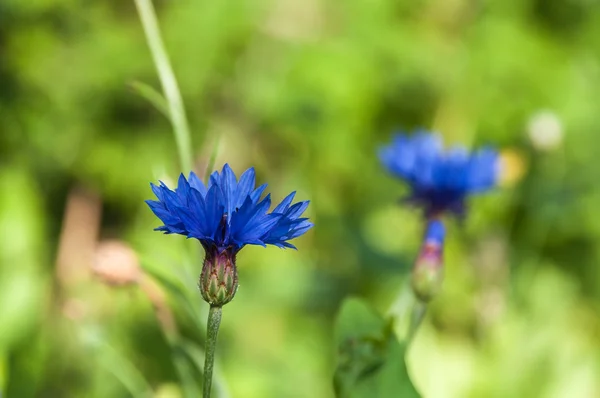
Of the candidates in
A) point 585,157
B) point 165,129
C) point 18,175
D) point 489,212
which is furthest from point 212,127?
point 585,157

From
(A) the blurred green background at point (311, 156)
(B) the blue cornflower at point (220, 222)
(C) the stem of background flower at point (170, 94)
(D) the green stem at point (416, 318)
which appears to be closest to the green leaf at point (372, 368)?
(D) the green stem at point (416, 318)

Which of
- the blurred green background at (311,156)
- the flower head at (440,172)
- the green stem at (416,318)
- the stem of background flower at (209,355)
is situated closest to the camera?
the stem of background flower at (209,355)

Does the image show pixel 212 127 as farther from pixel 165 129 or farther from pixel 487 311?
pixel 487 311

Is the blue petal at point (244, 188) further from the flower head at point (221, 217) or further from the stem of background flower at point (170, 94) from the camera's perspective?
the stem of background flower at point (170, 94)

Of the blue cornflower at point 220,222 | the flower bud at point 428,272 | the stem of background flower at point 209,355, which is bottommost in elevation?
the stem of background flower at point 209,355

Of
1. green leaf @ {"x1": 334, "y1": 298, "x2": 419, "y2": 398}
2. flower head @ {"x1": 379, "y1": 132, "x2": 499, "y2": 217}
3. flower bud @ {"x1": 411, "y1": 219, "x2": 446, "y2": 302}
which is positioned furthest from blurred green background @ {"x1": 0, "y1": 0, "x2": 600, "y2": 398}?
green leaf @ {"x1": 334, "y1": 298, "x2": 419, "y2": 398}

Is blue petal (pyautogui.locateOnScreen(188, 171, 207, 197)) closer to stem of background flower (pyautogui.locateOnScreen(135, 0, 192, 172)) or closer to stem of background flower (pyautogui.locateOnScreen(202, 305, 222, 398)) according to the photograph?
stem of background flower (pyautogui.locateOnScreen(202, 305, 222, 398))

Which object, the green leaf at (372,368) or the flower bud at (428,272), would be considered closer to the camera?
the green leaf at (372,368)

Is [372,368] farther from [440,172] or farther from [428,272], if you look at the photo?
[440,172]
